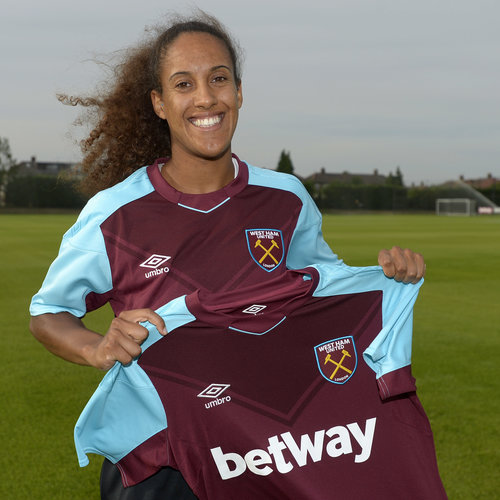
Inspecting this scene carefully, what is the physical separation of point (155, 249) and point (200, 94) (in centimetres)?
53

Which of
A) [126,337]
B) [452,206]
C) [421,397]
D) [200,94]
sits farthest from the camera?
[452,206]

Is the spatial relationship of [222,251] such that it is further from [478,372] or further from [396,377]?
[478,372]

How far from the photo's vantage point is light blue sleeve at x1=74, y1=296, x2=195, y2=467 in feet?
7.04

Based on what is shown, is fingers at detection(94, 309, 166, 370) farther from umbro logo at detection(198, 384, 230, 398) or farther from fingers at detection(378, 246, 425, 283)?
fingers at detection(378, 246, 425, 283)

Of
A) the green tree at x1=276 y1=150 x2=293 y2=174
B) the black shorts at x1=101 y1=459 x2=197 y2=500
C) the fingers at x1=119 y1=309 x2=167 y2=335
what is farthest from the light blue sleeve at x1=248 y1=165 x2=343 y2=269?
the green tree at x1=276 y1=150 x2=293 y2=174

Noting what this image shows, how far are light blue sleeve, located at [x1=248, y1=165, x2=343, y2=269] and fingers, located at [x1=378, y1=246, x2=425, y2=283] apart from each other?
1.08 ft

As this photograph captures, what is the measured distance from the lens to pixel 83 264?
7.48ft

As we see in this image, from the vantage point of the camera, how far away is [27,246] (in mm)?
19859

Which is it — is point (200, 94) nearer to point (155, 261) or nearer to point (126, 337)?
point (155, 261)

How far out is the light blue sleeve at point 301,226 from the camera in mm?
2547

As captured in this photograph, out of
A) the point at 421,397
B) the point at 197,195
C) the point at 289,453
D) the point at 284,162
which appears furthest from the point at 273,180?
the point at 284,162

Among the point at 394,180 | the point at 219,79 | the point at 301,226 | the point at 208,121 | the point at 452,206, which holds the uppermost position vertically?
the point at 219,79

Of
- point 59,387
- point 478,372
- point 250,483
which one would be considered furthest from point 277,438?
point 478,372

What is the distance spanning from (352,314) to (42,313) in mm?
986
